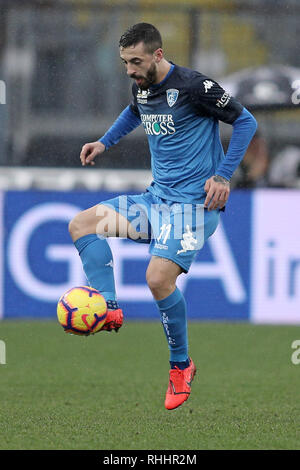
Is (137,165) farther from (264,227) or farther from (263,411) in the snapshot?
(263,411)

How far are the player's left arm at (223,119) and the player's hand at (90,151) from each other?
0.70m

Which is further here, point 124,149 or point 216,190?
point 124,149

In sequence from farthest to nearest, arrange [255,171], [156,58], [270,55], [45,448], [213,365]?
[270,55] < [255,171] < [213,365] < [156,58] < [45,448]

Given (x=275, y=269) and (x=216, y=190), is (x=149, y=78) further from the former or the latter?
(x=275, y=269)

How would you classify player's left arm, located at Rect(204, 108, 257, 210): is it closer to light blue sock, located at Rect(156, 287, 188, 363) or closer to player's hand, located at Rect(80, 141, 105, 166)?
light blue sock, located at Rect(156, 287, 188, 363)

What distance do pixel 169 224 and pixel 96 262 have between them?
1.52 ft

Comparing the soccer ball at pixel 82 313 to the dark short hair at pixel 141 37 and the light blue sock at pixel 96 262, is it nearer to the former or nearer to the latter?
the light blue sock at pixel 96 262

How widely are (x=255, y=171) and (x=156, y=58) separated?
15.8 ft

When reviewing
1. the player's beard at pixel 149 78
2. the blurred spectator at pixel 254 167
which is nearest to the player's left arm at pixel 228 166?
the player's beard at pixel 149 78

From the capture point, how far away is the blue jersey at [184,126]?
15.5 feet

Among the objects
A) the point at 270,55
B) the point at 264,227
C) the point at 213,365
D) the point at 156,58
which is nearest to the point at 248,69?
the point at 270,55

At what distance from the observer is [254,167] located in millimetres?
9406


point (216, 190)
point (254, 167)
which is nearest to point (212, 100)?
point (216, 190)

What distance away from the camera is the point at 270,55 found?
999 centimetres
